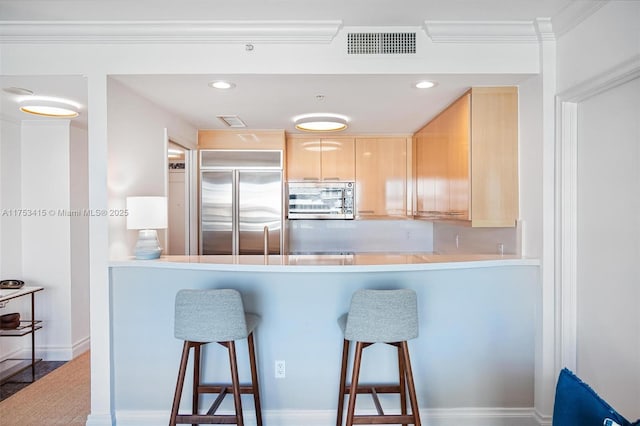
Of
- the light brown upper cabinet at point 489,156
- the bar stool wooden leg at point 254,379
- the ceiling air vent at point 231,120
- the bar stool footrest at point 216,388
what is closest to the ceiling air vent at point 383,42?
the light brown upper cabinet at point 489,156

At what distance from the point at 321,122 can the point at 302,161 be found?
72 cm

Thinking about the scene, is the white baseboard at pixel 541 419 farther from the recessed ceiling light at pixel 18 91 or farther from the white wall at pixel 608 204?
the recessed ceiling light at pixel 18 91

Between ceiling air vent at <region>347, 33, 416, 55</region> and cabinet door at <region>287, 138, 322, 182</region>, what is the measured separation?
6.69ft

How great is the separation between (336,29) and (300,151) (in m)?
2.12

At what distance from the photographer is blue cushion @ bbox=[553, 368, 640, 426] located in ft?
3.30

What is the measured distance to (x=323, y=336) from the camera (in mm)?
2297

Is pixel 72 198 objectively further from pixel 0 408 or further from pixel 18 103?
pixel 0 408

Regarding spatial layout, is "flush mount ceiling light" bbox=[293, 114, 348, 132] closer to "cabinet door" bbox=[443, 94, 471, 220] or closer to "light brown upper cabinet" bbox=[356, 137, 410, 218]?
"light brown upper cabinet" bbox=[356, 137, 410, 218]

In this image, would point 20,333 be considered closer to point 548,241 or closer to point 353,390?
point 353,390

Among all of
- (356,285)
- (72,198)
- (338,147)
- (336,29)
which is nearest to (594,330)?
(356,285)

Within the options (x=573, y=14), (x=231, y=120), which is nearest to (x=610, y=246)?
(x=573, y=14)

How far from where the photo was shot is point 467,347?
7.59ft

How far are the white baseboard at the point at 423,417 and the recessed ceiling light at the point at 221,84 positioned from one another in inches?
82.8

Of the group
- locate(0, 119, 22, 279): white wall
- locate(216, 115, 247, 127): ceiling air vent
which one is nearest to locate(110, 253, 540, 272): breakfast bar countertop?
locate(216, 115, 247, 127): ceiling air vent
